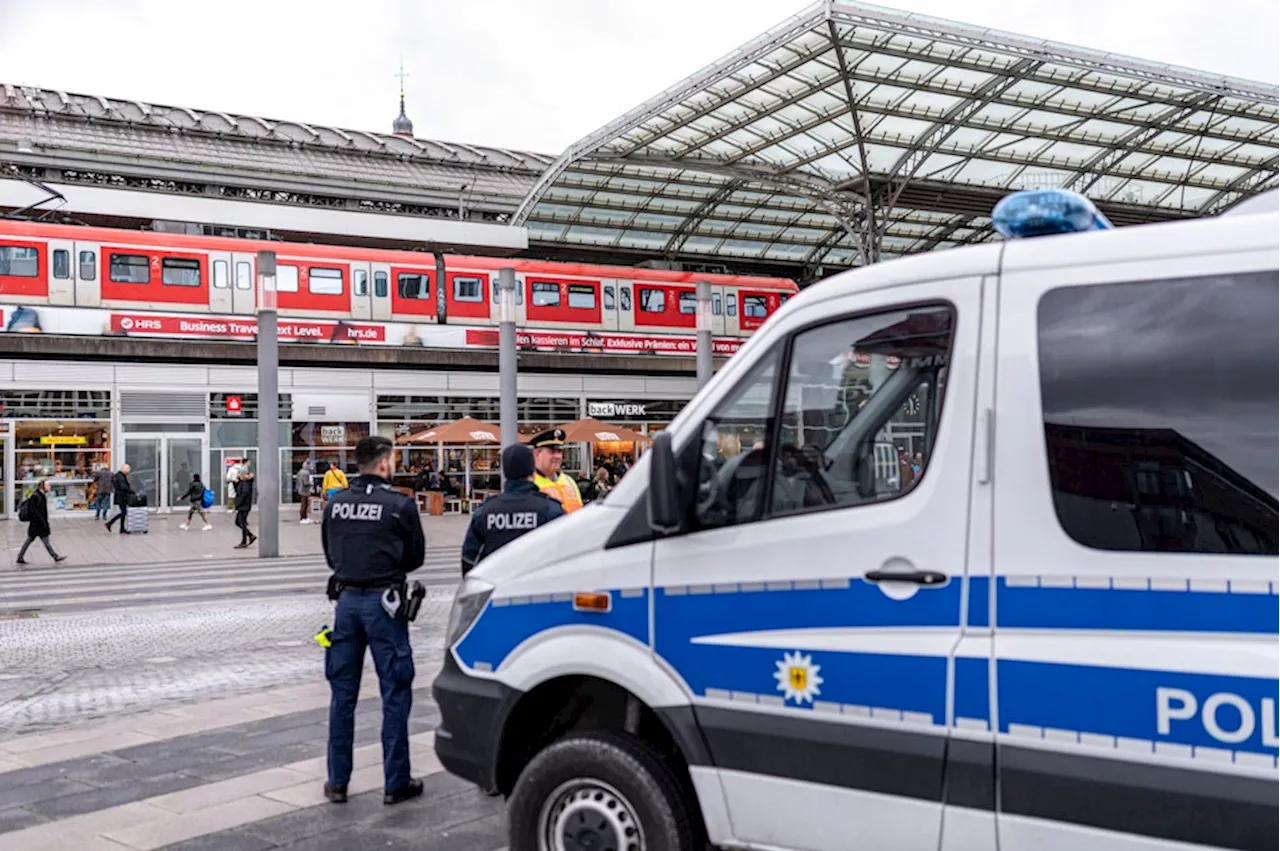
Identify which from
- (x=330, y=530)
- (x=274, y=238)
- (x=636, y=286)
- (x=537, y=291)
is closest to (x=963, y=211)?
(x=636, y=286)

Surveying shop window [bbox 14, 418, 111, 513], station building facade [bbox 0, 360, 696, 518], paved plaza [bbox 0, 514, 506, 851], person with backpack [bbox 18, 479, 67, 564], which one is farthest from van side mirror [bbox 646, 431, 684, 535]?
shop window [bbox 14, 418, 111, 513]

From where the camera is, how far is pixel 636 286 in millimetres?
35906

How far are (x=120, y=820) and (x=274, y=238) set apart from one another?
132ft

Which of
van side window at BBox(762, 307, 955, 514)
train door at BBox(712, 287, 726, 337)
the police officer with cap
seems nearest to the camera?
van side window at BBox(762, 307, 955, 514)

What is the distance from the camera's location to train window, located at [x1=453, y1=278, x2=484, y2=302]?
33125mm

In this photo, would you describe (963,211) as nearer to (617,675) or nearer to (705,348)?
(705,348)

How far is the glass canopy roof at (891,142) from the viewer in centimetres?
2652

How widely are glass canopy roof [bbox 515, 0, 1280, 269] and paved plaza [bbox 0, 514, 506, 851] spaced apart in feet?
60.1

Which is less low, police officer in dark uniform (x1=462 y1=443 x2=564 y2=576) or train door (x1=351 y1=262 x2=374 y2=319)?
train door (x1=351 y1=262 x2=374 y2=319)

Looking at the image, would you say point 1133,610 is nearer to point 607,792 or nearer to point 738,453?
point 738,453

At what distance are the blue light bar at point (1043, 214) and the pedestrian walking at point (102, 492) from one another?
27297mm

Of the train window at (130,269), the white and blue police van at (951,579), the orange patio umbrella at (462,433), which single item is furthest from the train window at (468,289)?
the white and blue police van at (951,579)

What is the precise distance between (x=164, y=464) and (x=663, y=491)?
99.5 ft

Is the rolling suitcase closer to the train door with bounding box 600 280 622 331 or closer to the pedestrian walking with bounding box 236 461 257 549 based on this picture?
the pedestrian walking with bounding box 236 461 257 549
